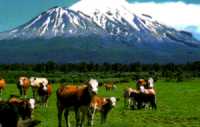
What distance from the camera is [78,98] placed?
17406mm

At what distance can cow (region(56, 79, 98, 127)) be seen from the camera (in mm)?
17109

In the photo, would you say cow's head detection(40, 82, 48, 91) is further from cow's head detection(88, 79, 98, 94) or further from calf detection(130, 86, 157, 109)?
cow's head detection(88, 79, 98, 94)

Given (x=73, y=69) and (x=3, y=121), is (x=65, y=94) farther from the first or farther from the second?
(x=73, y=69)

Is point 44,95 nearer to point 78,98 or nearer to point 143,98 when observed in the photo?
point 143,98

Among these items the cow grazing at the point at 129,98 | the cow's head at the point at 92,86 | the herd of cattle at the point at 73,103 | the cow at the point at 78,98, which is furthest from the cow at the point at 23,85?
the cow's head at the point at 92,86

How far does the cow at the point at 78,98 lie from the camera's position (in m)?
17.1

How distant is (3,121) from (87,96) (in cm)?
1398

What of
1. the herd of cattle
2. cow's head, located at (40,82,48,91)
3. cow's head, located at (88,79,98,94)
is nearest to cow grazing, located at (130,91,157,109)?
the herd of cattle

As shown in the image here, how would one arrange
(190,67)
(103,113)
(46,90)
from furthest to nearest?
(190,67), (46,90), (103,113)

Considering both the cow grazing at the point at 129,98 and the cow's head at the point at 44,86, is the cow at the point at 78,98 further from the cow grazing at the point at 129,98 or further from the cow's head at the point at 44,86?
the cow grazing at the point at 129,98

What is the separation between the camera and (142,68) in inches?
6831

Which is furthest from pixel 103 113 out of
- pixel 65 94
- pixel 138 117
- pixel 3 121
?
pixel 3 121

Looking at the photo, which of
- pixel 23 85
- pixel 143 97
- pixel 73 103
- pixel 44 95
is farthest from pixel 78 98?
pixel 23 85

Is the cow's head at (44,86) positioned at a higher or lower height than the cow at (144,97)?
higher
